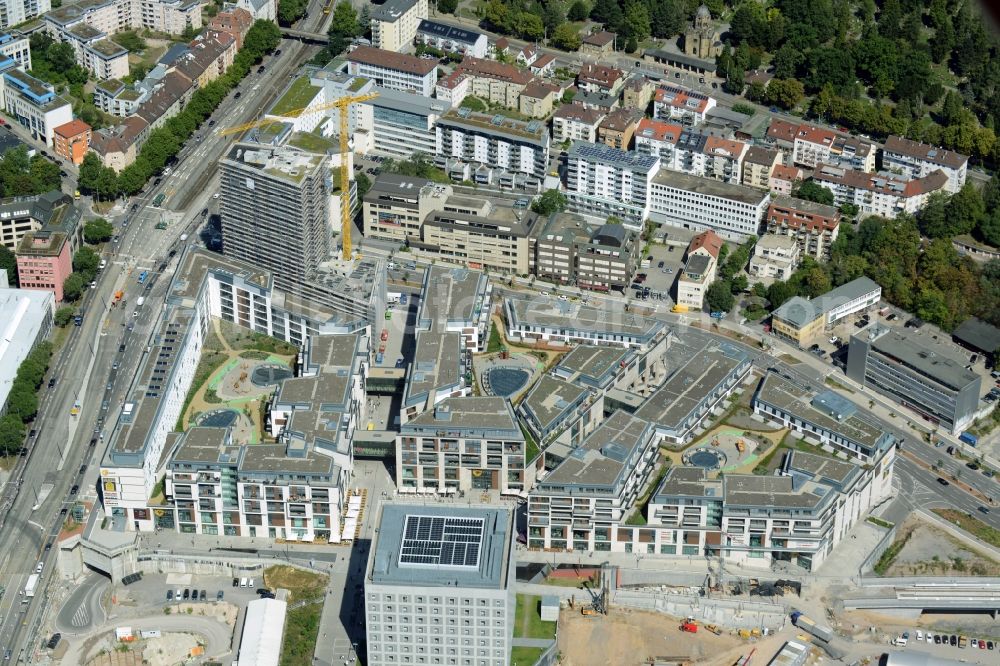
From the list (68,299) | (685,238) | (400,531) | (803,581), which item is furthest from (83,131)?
(803,581)

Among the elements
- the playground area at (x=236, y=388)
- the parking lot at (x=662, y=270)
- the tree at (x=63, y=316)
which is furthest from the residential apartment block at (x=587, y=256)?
the tree at (x=63, y=316)

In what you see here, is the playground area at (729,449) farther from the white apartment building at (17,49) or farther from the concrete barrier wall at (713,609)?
the white apartment building at (17,49)

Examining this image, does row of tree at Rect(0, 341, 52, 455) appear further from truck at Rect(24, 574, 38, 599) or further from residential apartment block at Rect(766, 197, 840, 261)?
residential apartment block at Rect(766, 197, 840, 261)

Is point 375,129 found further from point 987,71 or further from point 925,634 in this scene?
point 925,634

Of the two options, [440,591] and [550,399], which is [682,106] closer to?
[550,399]

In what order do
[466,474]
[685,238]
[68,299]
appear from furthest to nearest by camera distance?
[685,238]
[68,299]
[466,474]

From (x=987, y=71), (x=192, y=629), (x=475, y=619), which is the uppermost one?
(x=987, y=71)
